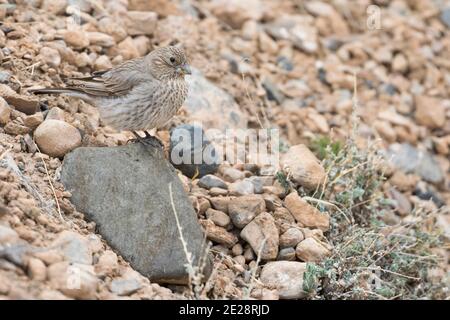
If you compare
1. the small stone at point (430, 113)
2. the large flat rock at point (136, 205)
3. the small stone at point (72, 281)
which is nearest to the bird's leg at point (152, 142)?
the large flat rock at point (136, 205)

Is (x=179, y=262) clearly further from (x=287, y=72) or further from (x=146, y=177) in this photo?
(x=287, y=72)

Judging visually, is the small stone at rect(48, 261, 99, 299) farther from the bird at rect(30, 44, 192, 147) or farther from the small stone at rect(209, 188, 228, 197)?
the small stone at rect(209, 188, 228, 197)

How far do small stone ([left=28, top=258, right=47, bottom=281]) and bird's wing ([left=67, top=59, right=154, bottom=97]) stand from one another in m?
2.03

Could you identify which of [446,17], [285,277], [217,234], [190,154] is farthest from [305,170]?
[446,17]

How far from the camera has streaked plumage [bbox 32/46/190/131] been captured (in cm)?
614

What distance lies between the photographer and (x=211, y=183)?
6.48 m

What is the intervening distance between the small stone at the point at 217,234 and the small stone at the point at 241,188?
0.52 m

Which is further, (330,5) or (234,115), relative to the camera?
(330,5)

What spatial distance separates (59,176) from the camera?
5742 millimetres

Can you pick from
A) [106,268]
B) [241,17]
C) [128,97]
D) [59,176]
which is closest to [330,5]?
[241,17]

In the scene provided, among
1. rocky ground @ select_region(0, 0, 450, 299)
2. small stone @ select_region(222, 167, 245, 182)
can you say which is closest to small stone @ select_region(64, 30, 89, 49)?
rocky ground @ select_region(0, 0, 450, 299)

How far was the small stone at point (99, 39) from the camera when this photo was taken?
7492mm
